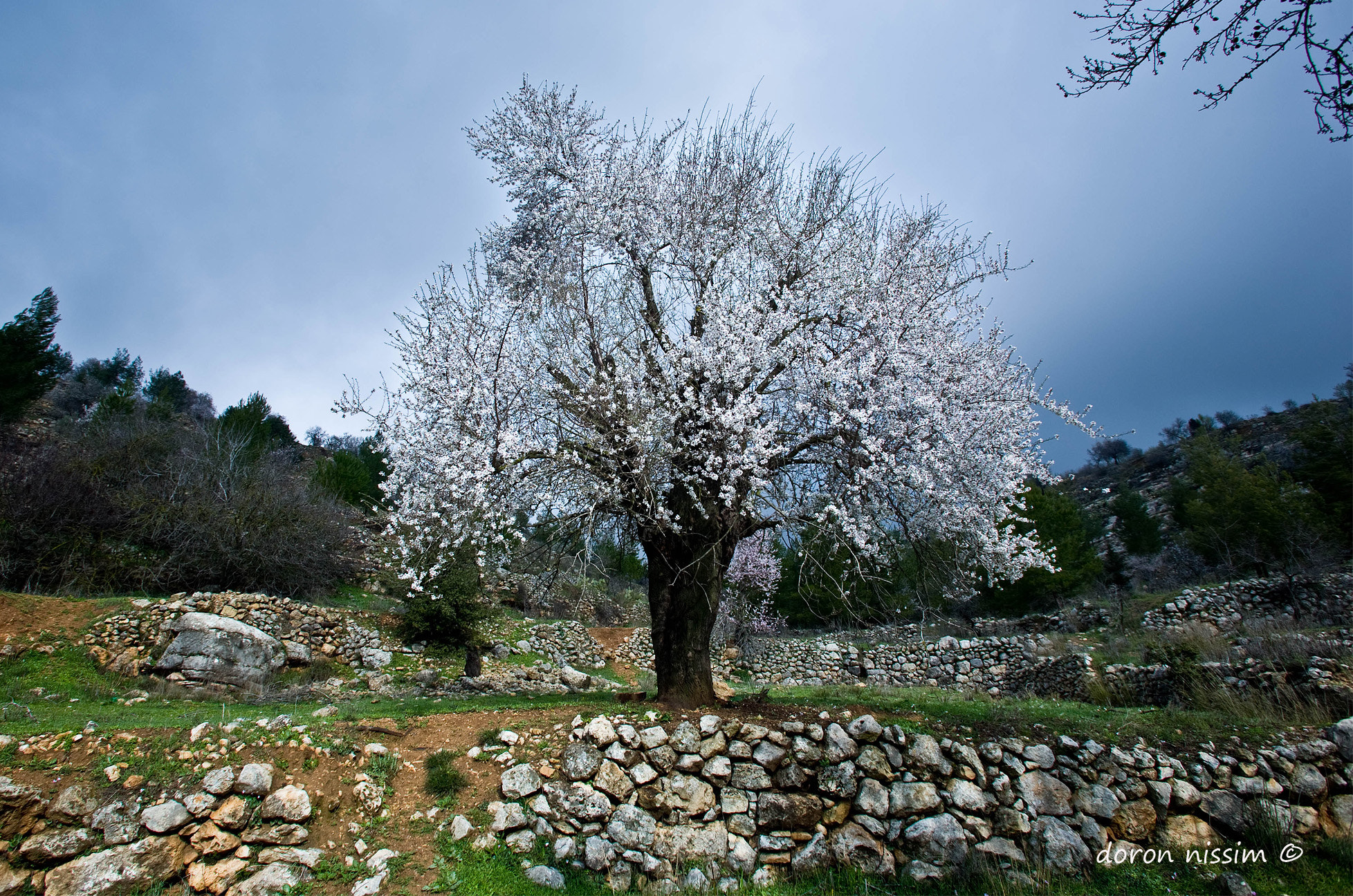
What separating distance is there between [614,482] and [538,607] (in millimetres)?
19212

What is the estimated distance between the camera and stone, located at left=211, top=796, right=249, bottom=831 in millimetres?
4953

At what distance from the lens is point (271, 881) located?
4.65 m

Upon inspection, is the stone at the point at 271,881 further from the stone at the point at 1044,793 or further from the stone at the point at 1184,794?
the stone at the point at 1184,794

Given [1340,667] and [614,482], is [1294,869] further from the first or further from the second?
[614,482]

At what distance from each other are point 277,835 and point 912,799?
238 inches

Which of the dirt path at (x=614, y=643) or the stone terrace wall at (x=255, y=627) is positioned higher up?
the stone terrace wall at (x=255, y=627)

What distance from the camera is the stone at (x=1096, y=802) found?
607 centimetres

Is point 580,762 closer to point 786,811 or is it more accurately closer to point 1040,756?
point 786,811

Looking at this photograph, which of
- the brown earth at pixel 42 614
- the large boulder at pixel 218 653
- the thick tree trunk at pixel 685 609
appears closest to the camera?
the thick tree trunk at pixel 685 609

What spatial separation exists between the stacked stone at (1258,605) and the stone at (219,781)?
65.5ft

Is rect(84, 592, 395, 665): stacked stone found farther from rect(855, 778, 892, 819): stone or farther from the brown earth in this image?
rect(855, 778, 892, 819): stone

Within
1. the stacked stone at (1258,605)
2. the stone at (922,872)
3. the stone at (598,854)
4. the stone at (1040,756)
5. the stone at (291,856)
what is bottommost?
the stone at (922,872)

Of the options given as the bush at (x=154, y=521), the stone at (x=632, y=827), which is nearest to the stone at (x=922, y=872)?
the stone at (x=632, y=827)

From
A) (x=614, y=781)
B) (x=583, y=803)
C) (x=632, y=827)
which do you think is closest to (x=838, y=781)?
(x=632, y=827)
